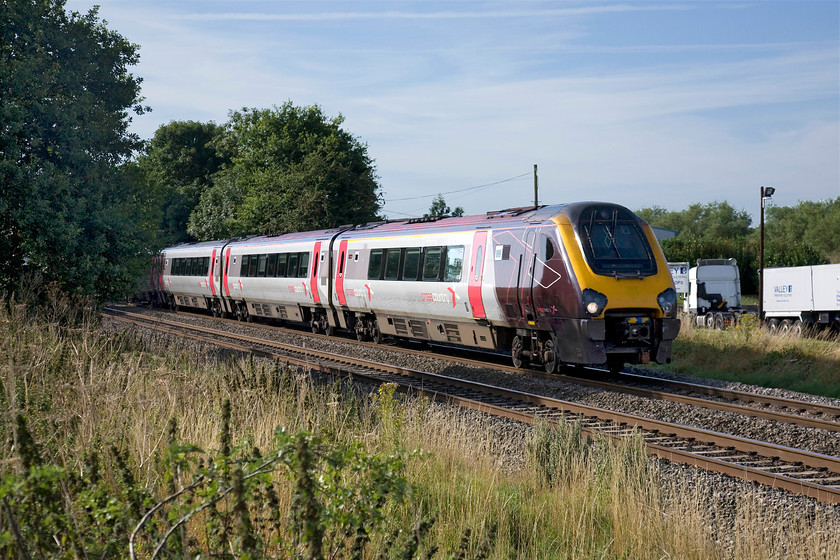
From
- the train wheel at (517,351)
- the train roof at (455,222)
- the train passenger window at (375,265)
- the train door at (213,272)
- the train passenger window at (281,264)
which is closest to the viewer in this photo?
the train roof at (455,222)

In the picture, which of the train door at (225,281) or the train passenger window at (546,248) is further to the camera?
the train door at (225,281)

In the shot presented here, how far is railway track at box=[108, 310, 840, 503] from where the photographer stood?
778 cm

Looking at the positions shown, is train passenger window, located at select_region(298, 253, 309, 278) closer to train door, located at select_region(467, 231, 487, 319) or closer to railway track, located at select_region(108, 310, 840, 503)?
railway track, located at select_region(108, 310, 840, 503)

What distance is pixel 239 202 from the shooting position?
52.3 metres

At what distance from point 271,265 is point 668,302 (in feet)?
49.9

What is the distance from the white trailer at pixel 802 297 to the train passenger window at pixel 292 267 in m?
15.7

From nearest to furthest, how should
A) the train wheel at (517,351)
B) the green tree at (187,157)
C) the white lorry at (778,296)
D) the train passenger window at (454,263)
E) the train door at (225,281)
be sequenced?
1. the train wheel at (517,351)
2. the train passenger window at (454,263)
3. the white lorry at (778,296)
4. the train door at (225,281)
5. the green tree at (187,157)

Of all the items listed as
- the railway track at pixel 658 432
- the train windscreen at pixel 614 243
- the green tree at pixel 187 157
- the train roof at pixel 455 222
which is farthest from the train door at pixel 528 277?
the green tree at pixel 187 157

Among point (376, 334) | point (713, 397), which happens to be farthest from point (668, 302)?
point (376, 334)

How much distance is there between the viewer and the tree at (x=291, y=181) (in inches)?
1698

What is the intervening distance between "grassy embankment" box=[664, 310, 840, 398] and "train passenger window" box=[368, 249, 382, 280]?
23.3 ft

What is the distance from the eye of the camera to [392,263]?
18438 mm

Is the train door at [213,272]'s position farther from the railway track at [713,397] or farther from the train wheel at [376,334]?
the railway track at [713,397]

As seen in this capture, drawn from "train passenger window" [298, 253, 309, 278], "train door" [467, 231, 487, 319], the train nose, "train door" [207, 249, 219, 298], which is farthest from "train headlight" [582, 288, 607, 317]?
"train door" [207, 249, 219, 298]
